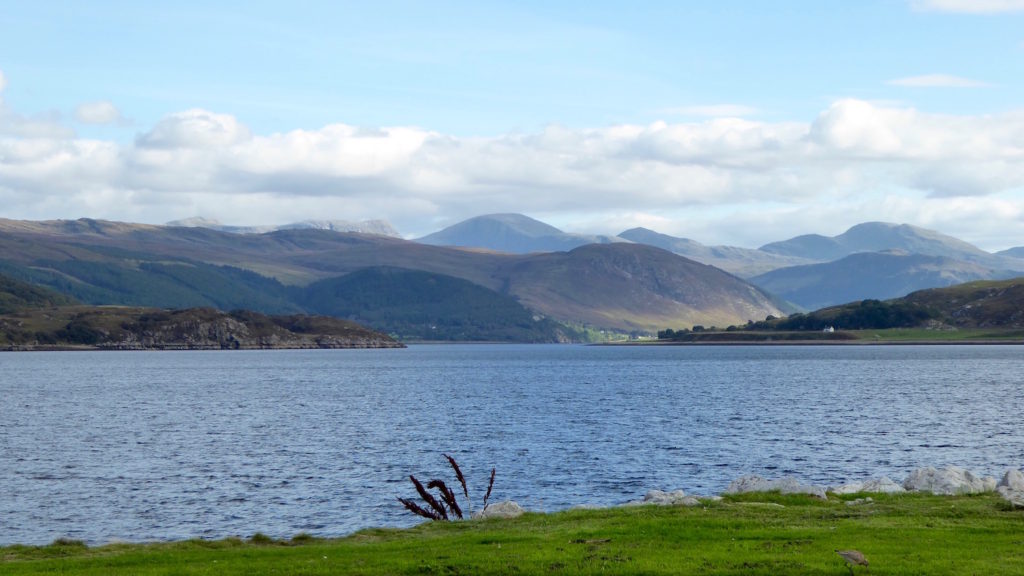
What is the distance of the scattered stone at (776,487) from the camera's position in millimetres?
47031

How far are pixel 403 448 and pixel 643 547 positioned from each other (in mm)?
62079

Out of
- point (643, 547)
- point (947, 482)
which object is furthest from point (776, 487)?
point (643, 547)

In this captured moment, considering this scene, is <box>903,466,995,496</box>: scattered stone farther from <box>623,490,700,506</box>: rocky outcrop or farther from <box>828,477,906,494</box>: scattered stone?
<box>623,490,700,506</box>: rocky outcrop

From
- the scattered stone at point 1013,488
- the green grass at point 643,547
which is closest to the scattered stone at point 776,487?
the green grass at point 643,547

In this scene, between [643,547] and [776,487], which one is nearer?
[643,547]

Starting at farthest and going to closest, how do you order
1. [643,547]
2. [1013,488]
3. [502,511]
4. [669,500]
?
[669,500] < [502,511] < [1013,488] < [643,547]

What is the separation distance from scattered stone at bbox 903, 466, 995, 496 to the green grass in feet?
12.9

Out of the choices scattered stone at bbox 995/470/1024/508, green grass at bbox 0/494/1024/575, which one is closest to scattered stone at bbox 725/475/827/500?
green grass at bbox 0/494/1024/575

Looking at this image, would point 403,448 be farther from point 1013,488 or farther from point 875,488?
point 1013,488

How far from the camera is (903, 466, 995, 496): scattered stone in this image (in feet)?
157

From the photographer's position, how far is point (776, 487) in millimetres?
48625

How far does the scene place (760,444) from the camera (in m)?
94.0

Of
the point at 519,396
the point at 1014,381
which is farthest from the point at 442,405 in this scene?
the point at 1014,381

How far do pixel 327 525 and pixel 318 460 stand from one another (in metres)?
29.7
